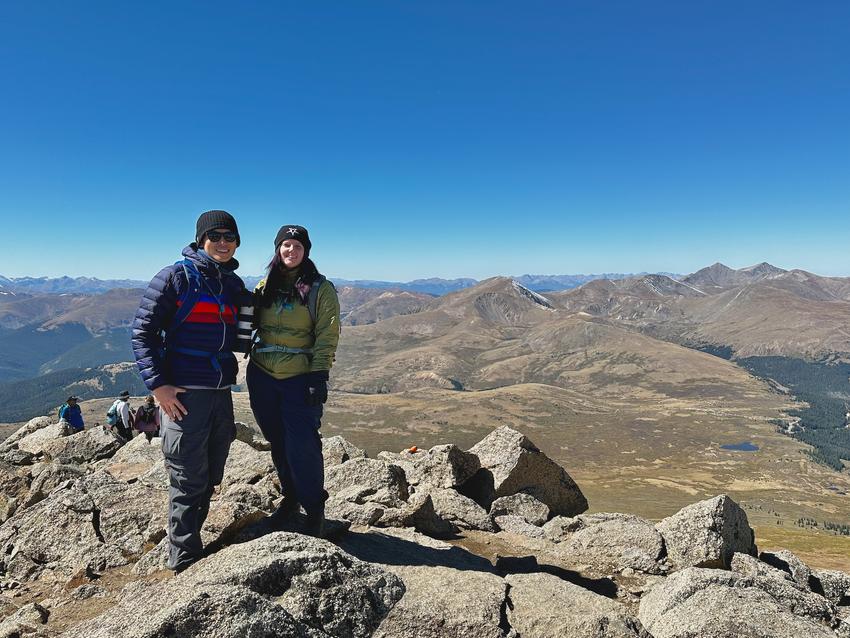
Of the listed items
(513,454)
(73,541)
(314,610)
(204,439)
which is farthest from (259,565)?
(513,454)

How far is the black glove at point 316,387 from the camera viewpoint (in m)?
9.32

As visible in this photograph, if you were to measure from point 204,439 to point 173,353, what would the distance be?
1669 millimetres

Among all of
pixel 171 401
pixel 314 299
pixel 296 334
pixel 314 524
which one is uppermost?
pixel 314 299

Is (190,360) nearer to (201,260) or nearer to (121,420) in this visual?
(201,260)

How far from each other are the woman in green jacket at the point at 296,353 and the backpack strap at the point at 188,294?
1.25m

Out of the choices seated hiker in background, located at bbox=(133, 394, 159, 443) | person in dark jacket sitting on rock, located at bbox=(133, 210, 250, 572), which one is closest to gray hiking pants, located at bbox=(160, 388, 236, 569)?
person in dark jacket sitting on rock, located at bbox=(133, 210, 250, 572)

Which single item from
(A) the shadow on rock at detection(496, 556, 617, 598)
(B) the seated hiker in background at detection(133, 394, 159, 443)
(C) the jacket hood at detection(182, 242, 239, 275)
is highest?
(C) the jacket hood at detection(182, 242, 239, 275)

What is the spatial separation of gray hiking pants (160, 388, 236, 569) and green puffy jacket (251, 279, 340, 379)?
4.10 feet

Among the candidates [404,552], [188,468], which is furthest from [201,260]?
[404,552]

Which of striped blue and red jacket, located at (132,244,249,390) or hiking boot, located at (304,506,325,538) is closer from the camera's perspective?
striped blue and red jacket, located at (132,244,249,390)

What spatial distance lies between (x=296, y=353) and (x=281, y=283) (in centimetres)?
147

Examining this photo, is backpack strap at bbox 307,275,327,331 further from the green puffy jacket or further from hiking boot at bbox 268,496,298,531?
hiking boot at bbox 268,496,298,531

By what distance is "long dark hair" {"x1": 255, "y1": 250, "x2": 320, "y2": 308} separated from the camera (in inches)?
372

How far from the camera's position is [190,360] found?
8.51 m
